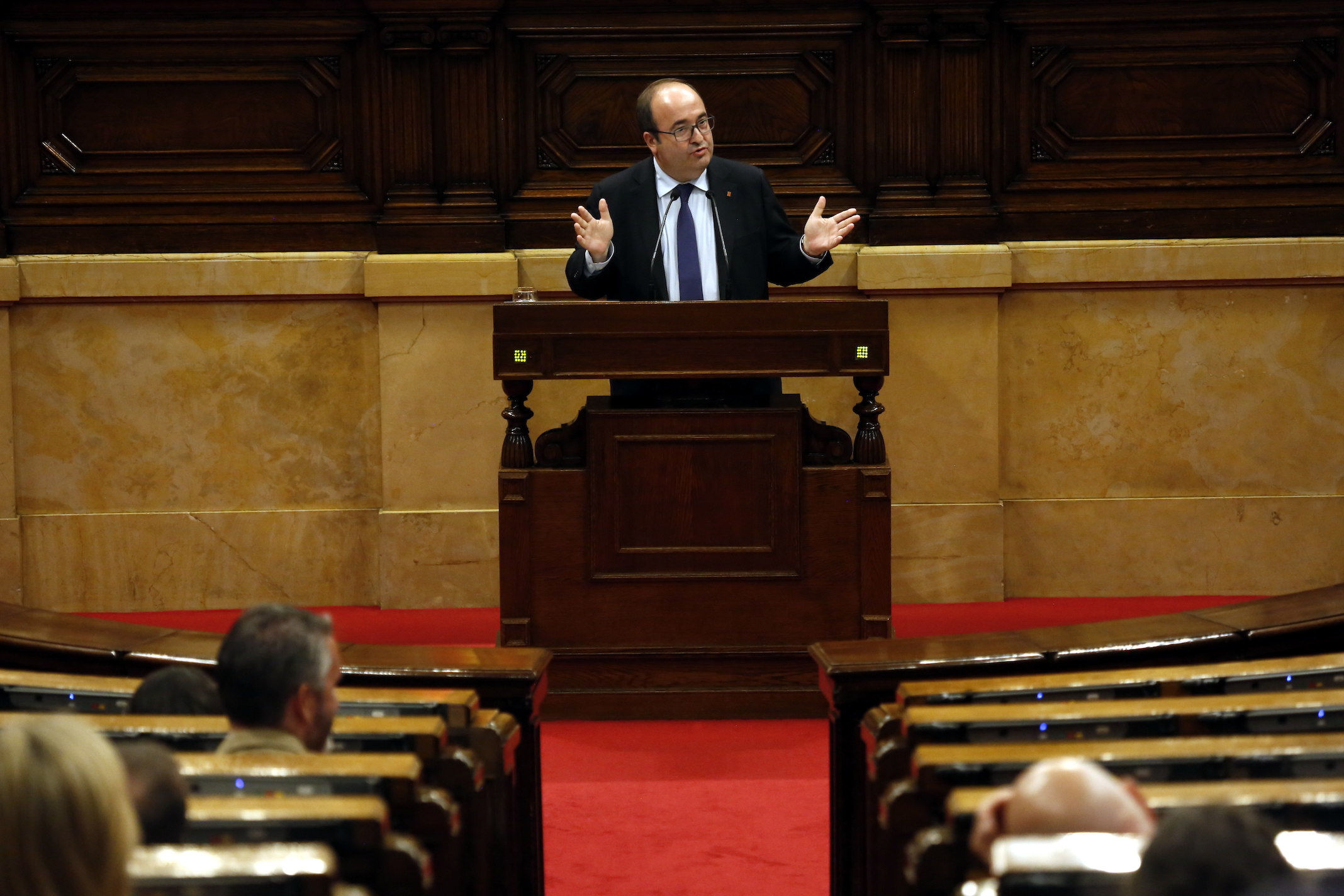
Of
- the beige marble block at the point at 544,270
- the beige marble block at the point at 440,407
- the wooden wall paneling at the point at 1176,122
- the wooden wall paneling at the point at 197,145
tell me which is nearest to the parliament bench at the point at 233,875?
the beige marble block at the point at 440,407

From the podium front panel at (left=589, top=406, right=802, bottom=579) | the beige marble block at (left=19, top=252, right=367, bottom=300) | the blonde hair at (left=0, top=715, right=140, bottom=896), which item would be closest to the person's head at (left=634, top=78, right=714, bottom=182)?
the podium front panel at (left=589, top=406, right=802, bottom=579)

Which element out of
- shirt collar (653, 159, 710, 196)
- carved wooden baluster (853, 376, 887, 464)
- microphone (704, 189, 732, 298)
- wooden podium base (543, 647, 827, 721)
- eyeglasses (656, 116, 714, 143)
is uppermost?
eyeglasses (656, 116, 714, 143)

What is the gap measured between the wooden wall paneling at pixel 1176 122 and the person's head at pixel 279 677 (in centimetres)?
483

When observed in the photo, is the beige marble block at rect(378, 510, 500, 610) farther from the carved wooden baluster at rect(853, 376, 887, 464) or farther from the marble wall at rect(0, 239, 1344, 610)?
the carved wooden baluster at rect(853, 376, 887, 464)

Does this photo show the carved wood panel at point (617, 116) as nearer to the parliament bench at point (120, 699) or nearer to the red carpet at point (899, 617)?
the red carpet at point (899, 617)

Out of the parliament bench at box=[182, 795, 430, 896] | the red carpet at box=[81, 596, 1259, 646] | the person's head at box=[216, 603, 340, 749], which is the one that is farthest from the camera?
the red carpet at box=[81, 596, 1259, 646]

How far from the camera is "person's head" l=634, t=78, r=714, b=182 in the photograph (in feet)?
16.3

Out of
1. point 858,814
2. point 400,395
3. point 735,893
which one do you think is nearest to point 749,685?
point 735,893

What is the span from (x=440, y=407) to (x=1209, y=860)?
17.4ft

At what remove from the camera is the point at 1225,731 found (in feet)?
8.07

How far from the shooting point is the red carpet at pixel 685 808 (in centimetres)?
363

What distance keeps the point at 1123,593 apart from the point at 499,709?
4032mm

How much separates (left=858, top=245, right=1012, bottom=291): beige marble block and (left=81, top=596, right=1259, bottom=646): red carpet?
129 cm

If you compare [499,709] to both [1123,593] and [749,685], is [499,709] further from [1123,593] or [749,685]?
[1123,593]
